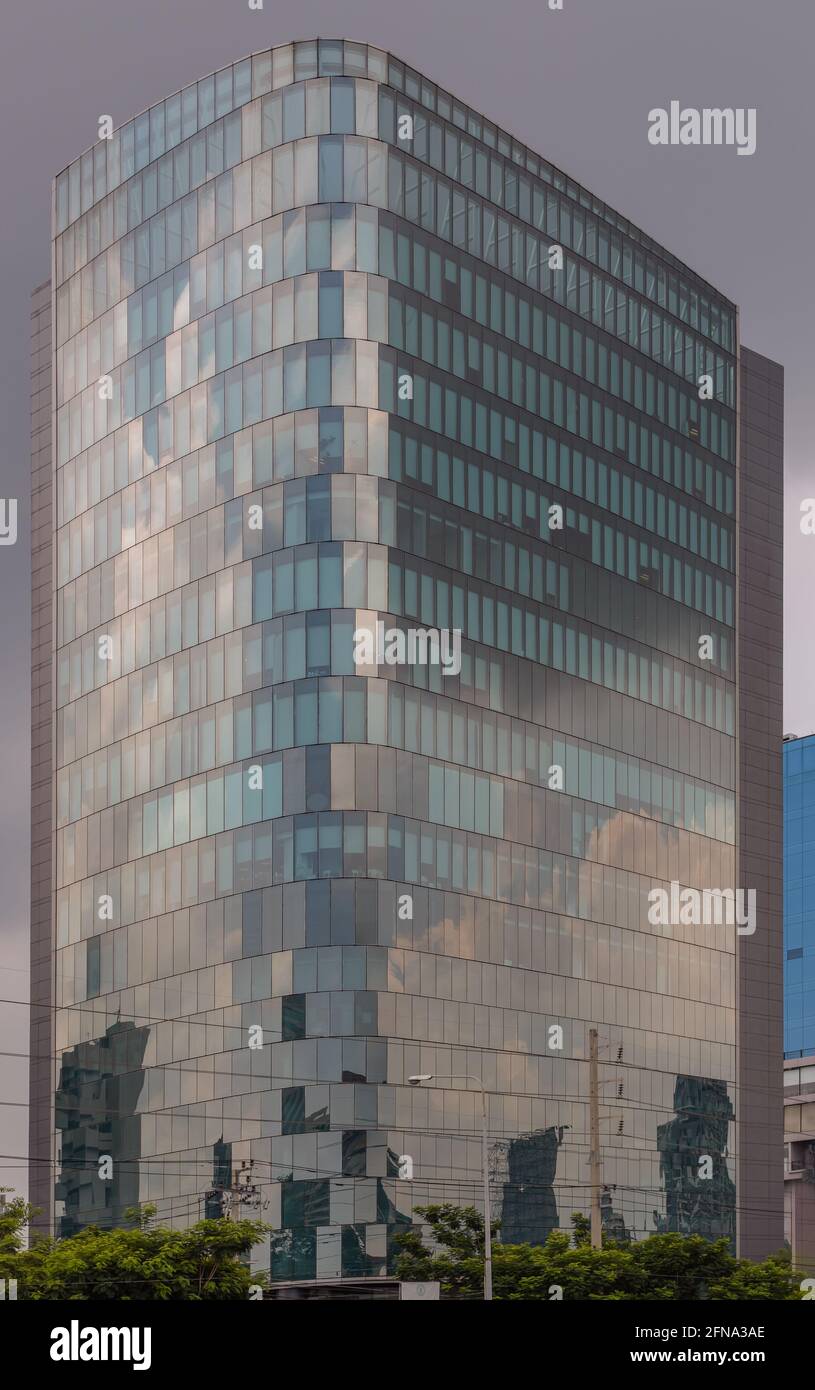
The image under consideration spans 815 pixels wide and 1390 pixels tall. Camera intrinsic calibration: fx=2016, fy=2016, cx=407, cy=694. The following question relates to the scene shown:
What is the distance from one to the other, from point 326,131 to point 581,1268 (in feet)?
205

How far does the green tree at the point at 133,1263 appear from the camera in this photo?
2916 inches

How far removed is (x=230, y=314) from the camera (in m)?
115

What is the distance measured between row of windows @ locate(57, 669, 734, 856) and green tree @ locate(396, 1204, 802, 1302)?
22.9 metres

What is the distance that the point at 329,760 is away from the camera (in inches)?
4232

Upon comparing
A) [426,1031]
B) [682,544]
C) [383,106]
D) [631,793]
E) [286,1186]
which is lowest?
[286,1186]

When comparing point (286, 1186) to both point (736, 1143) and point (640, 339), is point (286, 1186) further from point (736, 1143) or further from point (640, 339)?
point (640, 339)

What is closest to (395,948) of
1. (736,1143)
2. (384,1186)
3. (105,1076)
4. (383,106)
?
(384,1186)

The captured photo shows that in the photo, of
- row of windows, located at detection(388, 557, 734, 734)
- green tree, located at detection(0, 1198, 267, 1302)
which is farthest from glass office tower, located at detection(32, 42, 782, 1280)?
green tree, located at detection(0, 1198, 267, 1302)

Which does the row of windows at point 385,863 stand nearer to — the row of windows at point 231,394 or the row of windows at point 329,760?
the row of windows at point 329,760

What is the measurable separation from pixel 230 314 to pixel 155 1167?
A: 4801 cm

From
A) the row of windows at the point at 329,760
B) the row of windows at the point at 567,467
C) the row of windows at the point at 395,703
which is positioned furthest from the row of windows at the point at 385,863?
the row of windows at the point at 567,467

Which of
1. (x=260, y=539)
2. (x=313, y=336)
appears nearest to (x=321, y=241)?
(x=313, y=336)

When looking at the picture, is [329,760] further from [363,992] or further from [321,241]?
[321,241]

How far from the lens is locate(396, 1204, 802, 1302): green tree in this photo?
9038cm
